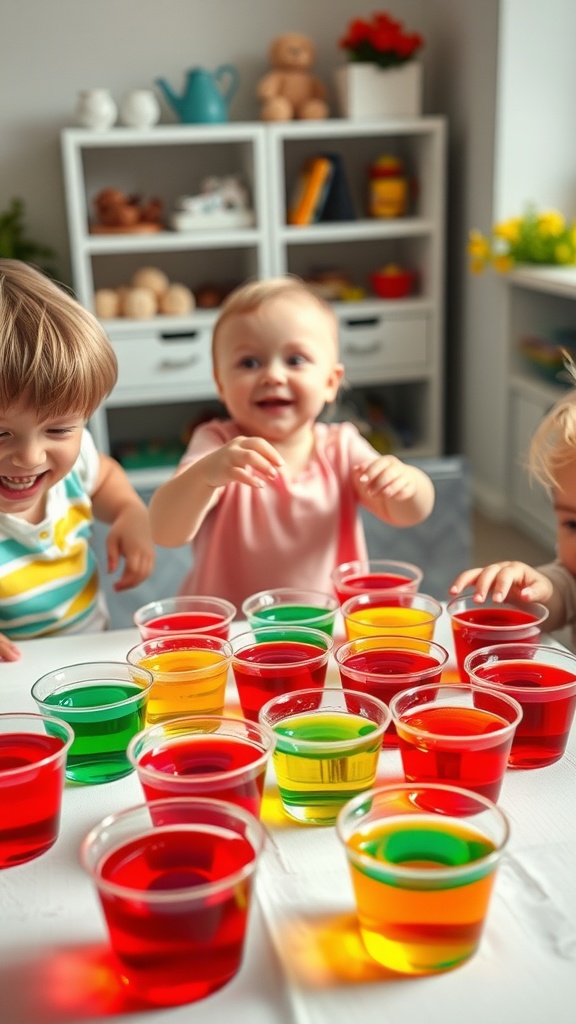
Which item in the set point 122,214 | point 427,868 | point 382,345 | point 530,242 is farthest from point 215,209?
point 427,868

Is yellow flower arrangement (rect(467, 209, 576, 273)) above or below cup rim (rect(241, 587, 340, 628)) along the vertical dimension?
above

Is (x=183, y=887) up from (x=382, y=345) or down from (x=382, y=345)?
up

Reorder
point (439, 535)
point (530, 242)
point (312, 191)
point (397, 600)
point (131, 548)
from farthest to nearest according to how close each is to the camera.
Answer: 1. point (312, 191)
2. point (530, 242)
3. point (439, 535)
4. point (131, 548)
5. point (397, 600)

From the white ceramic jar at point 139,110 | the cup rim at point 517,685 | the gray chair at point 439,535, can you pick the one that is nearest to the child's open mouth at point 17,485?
the cup rim at point 517,685

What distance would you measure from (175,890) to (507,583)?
1.85 ft

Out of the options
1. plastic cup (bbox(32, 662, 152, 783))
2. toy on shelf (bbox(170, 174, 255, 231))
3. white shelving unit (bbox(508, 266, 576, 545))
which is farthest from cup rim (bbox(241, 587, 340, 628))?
toy on shelf (bbox(170, 174, 255, 231))

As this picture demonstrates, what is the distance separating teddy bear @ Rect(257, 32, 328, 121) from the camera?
3.63 m

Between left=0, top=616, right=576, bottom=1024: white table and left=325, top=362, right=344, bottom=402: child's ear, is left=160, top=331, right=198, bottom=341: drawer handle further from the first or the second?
left=0, top=616, right=576, bottom=1024: white table

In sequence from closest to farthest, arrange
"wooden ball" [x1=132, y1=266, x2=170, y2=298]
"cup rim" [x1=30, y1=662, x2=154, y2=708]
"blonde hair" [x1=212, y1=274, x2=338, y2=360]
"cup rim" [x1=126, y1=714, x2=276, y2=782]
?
"cup rim" [x1=126, y1=714, x2=276, y2=782], "cup rim" [x1=30, y1=662, x2=154, y2=708], "blonde hair" [x1=212, y1=274, x2=338, y2=360], "wooden ball" [x1=132, y1=266, x2=170, y2=298]

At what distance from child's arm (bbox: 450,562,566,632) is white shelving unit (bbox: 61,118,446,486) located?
255cm

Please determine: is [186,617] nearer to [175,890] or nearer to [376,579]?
[376,579]

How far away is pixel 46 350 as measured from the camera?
3.46 ft

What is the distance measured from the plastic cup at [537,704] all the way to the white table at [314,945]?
40 mm

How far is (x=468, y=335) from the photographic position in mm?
3998
